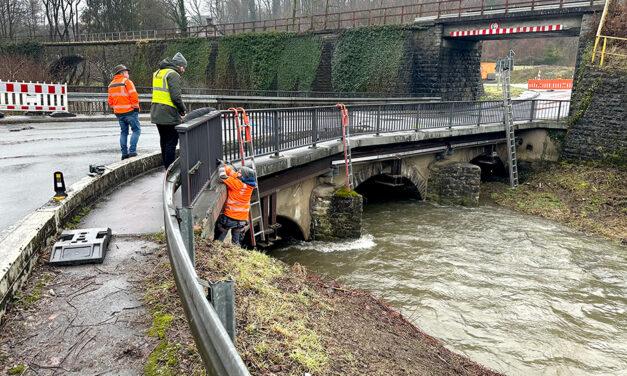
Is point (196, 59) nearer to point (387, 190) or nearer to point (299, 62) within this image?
point (299, 62)

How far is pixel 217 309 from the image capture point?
231cm

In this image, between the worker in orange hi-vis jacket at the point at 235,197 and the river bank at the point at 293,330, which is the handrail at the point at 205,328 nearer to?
the river bank at the point at 293,330

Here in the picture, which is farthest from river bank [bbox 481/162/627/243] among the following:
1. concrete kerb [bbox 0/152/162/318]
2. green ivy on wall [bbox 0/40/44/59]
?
green ivy on wall [bbox 0/40/44/59]

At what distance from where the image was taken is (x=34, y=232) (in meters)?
4.45

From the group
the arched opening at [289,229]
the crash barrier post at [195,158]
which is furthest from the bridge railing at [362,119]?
the arched opening at [289,229]

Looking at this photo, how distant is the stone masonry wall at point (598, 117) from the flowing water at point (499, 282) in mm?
5368

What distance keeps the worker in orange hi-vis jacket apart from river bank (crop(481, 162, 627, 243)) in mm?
11610

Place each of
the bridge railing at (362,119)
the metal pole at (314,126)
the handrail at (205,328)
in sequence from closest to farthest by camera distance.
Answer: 1. the handrail at (205,328)
2. the bridge railing at (362,119)
3. the metal pole at (314,126)

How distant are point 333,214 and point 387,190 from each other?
602cm

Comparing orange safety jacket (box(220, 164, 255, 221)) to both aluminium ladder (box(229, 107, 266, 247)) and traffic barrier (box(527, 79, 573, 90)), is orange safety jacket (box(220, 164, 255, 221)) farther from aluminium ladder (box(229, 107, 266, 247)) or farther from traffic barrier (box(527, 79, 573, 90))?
traffic barrier (box(527, 79, 573, 90))

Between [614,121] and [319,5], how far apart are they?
36576 millimetres

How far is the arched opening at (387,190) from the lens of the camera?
1649 centimetres

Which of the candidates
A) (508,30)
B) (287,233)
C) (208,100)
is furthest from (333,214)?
(508,30)

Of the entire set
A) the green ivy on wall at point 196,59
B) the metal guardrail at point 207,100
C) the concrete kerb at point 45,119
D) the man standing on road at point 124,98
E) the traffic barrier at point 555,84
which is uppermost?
the green ivy on wall at point 196,59
